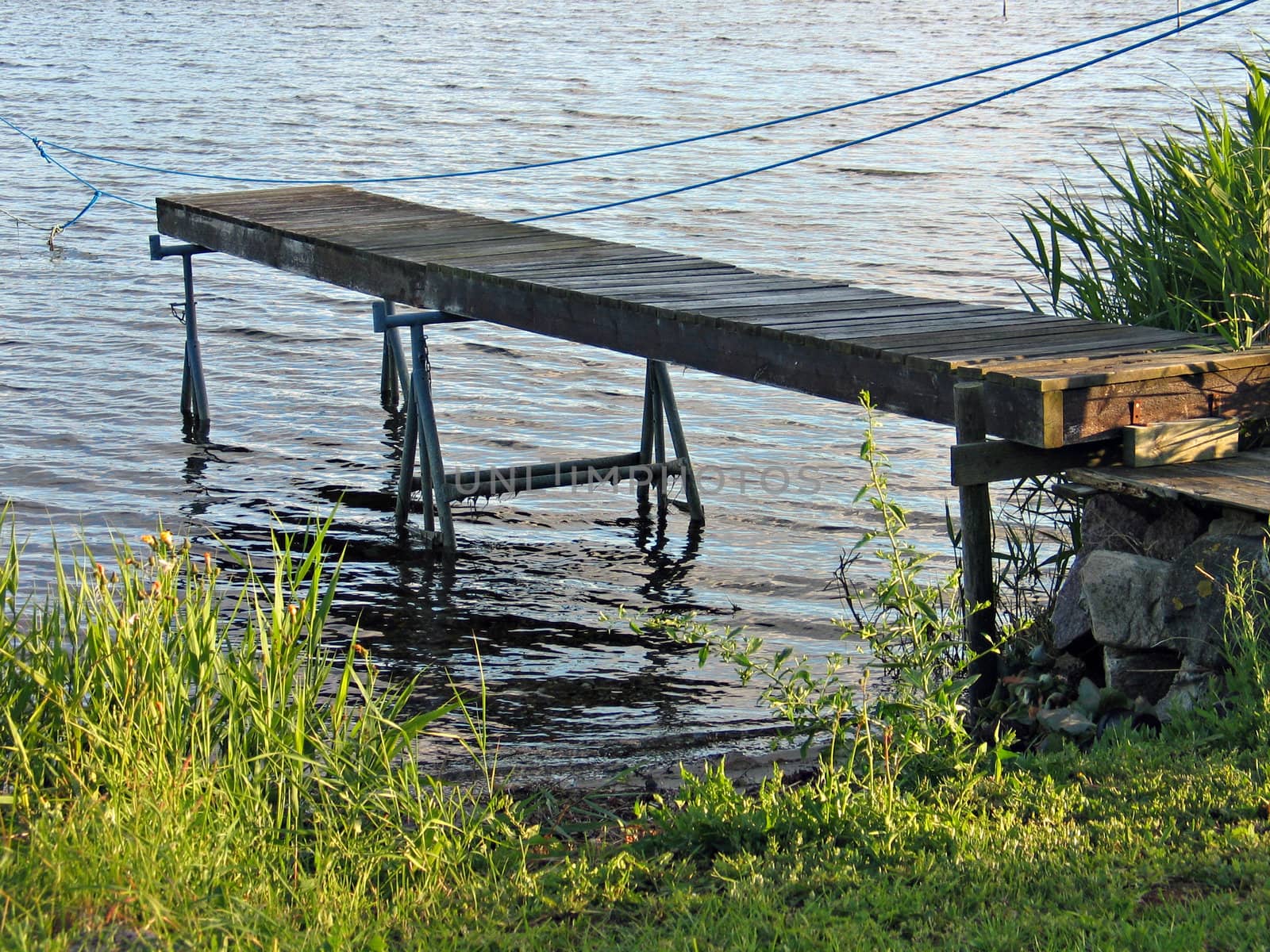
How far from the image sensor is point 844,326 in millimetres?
6895

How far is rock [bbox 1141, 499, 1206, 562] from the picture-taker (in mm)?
5730

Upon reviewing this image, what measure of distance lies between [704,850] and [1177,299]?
11.7 feet

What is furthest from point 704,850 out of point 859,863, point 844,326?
point 844,326

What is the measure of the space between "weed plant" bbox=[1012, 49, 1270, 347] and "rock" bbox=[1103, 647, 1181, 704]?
50.1 inches

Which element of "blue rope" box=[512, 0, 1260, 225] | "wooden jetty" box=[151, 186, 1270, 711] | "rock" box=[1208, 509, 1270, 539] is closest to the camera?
"rock" box=[1208, 509, 1270, 539]

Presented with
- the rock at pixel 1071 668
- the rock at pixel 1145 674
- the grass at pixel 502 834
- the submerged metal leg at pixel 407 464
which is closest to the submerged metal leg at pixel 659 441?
the submerged metal leg at pixel 407 464

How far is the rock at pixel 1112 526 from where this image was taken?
589cm

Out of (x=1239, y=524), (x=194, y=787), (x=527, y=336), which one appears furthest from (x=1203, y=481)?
(x=527, y=336)

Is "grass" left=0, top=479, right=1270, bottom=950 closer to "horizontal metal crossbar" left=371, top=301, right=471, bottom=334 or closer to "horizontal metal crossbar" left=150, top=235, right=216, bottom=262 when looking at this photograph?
"horizontal metal crossbar" left=371, top=301, right=471, bottom=334

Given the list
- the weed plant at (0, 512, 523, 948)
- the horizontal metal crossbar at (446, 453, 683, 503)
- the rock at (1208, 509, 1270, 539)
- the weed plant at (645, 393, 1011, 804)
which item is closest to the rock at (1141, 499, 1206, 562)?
the rock at (1208, 509, 1270, 539)

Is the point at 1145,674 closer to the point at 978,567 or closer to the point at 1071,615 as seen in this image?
the point at 1071,615

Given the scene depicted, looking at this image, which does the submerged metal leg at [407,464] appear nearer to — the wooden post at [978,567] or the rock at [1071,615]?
the wooden post at [978,567]

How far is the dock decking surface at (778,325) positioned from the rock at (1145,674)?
0.79 metres

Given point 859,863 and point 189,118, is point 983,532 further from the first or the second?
point 189,118
